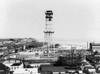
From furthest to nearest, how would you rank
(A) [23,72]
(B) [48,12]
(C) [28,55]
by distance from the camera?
(C) [28,55] → (B) [48,12] → (A) [23,72]

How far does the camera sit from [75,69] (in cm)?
2308

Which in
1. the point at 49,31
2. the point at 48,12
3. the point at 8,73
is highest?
the point at 48,12

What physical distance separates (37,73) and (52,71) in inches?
66.1

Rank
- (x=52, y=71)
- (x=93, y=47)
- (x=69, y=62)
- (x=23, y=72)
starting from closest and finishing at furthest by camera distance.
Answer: (x=23, y=72)
(x=52, y=71)
(x=69, y=62)
(x=93, y=47)

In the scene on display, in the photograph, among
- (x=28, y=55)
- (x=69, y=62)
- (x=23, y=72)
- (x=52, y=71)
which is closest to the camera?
(x=23, y=72)

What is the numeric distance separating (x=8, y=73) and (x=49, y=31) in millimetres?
16058

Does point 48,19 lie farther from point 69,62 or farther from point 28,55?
point 69,62

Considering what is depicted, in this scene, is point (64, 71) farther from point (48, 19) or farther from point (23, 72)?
point (48, 19)

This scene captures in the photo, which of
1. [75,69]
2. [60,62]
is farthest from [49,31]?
[75,69]

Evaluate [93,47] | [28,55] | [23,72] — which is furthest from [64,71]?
[93,47]

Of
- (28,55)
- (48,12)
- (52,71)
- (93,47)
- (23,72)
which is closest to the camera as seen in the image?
(23,72)

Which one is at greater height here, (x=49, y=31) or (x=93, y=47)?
(x=49, y=31)

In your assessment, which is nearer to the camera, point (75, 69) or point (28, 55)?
point (75, 69)

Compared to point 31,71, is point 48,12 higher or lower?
higher
